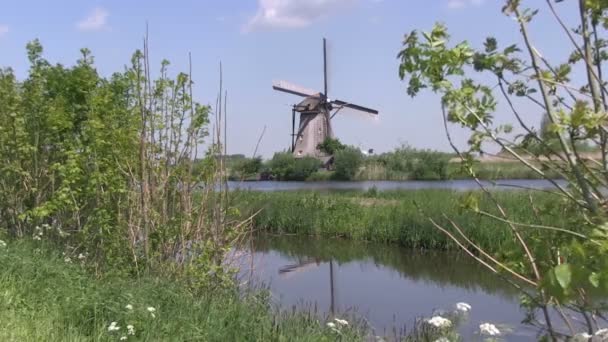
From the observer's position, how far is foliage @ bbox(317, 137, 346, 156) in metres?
57.5

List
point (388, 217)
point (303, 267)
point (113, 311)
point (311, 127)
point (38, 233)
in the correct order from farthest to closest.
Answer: point (311, 127), point (388, 217), point (303, 267), point (38, 233), point (113, 311)

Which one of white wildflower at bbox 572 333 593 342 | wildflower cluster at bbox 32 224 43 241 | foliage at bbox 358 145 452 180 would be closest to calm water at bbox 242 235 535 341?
wildflower cluster at bbox 32 224 43 241

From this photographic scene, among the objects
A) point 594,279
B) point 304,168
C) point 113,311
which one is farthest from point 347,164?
point 594,279

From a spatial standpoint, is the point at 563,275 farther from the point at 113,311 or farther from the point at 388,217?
the point at 388,217

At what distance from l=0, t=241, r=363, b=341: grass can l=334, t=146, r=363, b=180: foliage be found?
4694 cm

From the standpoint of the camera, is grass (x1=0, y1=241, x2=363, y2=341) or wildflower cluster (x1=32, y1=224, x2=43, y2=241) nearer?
grass (x1=0, y1=241, x2=363, y2=341)

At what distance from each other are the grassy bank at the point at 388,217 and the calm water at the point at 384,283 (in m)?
0.53

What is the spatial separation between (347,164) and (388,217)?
34726mm

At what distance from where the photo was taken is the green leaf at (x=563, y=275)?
2100mm

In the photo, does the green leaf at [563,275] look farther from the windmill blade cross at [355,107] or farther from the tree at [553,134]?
the windmill blade cross at [355,107]

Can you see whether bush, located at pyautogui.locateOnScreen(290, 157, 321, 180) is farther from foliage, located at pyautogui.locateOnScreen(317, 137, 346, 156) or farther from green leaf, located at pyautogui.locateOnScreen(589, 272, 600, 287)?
green leaf, located at pyautogui.locateOnScreen(589, 272, 600, 287)

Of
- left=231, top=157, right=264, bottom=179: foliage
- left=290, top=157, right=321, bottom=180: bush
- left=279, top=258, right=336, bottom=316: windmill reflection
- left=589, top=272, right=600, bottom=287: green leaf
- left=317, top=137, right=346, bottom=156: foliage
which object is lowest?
left=279, top=258, right=336, bottom=316: windmill reflection

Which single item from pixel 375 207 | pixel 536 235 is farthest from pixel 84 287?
pixel 375 207

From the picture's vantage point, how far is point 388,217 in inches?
732
